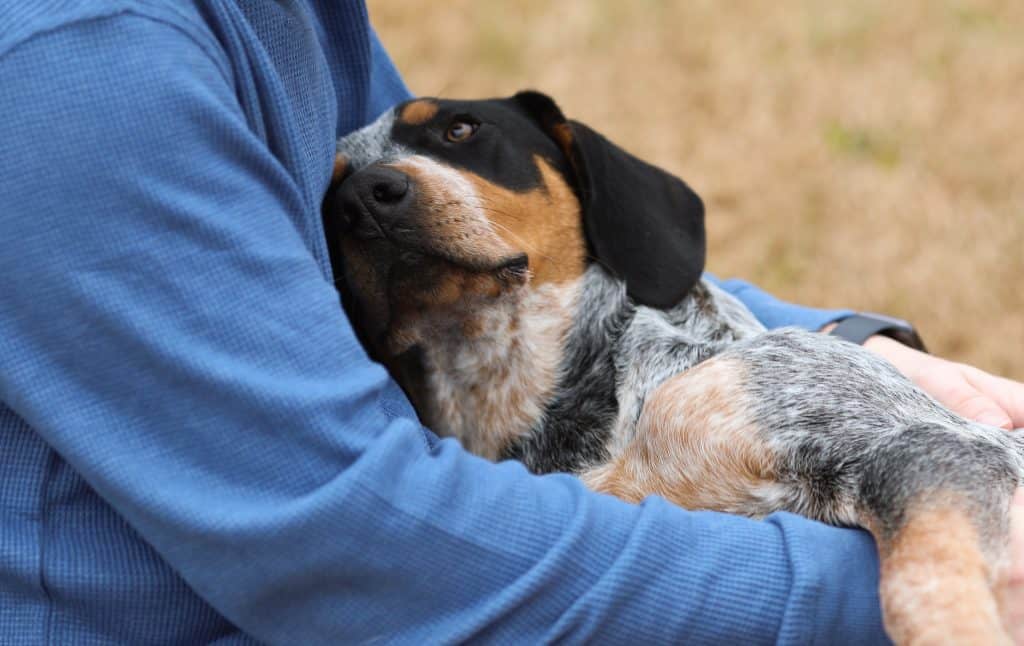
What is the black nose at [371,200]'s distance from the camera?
2.53 metres

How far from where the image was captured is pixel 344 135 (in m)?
3.01

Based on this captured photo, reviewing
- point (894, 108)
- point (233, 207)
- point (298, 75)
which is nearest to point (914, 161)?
point (894, 108)

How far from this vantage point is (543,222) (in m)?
2.92

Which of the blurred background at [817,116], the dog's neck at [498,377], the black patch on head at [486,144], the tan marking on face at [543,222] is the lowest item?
the blurred background at [817,116]

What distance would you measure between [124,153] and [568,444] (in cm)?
147

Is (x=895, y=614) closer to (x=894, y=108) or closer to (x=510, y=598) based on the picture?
(x=510, y=598)

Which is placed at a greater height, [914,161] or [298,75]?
[298,75]

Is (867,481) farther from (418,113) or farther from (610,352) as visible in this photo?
(418,113)

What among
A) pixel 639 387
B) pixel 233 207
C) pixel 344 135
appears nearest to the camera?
pixel 233 207

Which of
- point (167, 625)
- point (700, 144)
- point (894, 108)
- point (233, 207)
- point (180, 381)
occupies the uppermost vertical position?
point (233, 207)

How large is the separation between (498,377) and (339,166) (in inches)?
25.9

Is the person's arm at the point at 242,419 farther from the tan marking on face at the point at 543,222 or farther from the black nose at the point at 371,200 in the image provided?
the tan marking on face at the point at 543,222

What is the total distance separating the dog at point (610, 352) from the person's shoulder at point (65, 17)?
0.86m

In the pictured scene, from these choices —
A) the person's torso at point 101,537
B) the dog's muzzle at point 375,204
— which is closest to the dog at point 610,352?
the dog's muzzle at point 375,204
